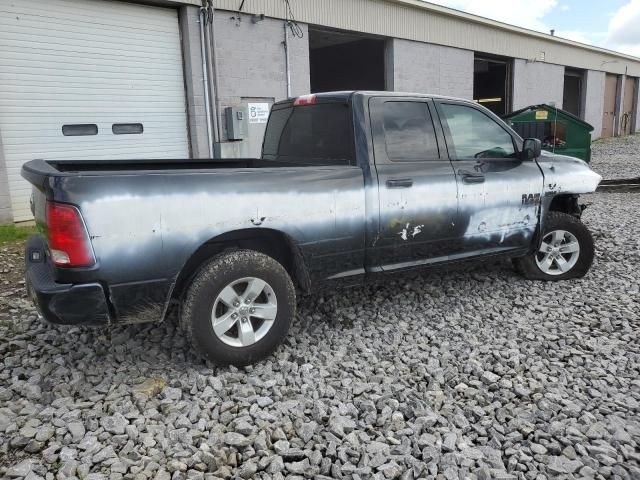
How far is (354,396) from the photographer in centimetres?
339

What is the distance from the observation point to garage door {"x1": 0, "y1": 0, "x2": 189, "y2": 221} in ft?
27.0

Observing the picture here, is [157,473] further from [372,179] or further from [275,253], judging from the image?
[372,179]

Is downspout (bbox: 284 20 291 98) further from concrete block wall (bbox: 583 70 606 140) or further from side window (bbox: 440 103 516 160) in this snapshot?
concrete block wall (bbox: 583 70 606 140)

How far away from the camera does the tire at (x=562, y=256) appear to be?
5.38m

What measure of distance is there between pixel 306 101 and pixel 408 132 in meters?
0.94

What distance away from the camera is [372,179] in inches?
161

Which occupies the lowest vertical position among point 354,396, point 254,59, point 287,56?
point 354,396

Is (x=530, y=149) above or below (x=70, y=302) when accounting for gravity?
above

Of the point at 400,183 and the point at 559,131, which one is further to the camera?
the point at 559,131

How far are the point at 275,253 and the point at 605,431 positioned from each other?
7.88 ft

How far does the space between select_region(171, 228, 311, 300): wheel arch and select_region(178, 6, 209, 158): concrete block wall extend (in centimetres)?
687

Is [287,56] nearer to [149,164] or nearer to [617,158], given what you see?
[149,164]

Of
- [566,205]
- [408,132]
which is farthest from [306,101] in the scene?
[566,205]

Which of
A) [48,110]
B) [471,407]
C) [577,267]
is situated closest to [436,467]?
[471,407]
